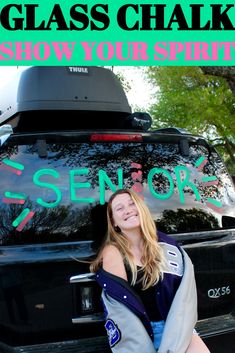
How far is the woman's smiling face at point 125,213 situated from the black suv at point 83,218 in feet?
0.40

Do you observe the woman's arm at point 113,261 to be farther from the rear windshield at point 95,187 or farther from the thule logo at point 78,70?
the thule logo at point 78,70

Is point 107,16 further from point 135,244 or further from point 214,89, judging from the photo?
point 214,89

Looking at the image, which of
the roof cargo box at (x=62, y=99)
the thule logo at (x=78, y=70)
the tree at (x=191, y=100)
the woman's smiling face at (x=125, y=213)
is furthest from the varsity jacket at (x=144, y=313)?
the tree at (x=191, y=100)

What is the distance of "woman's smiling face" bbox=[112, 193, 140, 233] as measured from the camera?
288cm

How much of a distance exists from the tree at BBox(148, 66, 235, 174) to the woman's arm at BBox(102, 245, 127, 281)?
16.4 m

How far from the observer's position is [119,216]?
288 centimetres

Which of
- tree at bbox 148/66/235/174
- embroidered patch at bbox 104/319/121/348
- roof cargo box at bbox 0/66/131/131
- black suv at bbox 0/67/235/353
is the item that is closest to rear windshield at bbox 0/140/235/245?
black suv at bbox 0/67/235/353

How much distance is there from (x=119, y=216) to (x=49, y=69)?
85.5 inches

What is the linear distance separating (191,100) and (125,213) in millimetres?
17350

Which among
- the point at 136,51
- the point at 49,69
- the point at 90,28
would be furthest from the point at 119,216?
the point at 136,51

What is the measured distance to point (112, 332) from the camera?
8.70 feet

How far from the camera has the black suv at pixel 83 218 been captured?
270cm

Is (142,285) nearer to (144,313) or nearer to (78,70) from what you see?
(144,313)

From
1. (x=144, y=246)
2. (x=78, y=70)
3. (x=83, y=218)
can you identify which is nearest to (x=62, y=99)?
(x=78, y=70)
